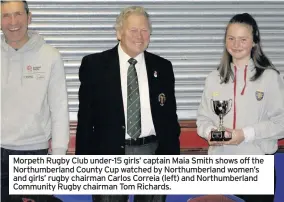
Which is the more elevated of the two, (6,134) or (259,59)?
(259,59)

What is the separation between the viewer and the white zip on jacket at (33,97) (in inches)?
157

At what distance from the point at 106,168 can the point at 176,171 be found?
57 cm

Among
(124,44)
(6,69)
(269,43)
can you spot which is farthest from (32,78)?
(269,43)

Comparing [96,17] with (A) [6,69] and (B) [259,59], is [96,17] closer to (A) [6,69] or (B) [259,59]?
(A) [6,69]

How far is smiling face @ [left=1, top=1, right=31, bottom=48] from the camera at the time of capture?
3928 mm

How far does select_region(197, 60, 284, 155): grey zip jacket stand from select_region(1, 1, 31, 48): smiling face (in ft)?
4.75

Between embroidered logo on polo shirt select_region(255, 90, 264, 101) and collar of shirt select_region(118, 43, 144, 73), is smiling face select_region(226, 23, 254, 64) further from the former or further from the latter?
collar of shirt select_region(118, 43, 144, 73)

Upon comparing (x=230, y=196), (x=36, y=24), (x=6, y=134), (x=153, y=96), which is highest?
(x=36, y=24)

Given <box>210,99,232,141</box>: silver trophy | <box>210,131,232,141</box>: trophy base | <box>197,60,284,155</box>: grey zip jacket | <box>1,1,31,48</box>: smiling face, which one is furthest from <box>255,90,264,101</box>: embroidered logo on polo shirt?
<box>1,1,31,48</box>: smiling face

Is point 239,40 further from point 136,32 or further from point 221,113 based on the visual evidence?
point 136,32

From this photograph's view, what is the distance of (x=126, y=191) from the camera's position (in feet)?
13.6

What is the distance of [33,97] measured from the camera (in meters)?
4.00

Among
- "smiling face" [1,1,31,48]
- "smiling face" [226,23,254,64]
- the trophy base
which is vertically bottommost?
the trophy base
